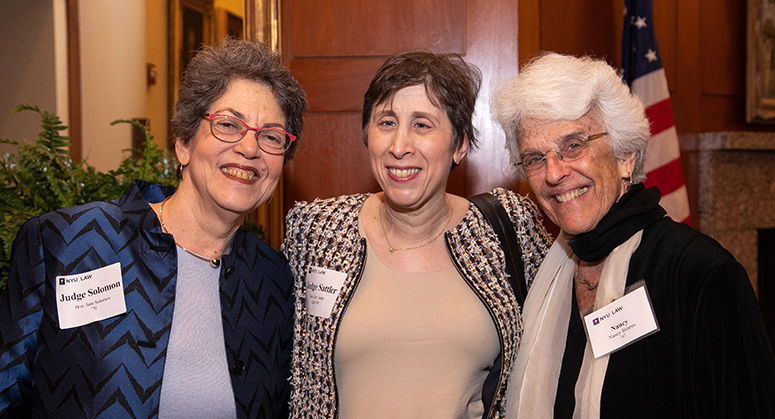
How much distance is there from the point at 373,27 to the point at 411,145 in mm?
1509

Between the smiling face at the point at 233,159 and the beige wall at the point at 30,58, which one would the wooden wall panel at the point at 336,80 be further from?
the beige wall at the point at 30,58

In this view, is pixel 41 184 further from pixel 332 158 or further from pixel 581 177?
pixel 581 177

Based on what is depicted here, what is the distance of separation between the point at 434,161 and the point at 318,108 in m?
1.49

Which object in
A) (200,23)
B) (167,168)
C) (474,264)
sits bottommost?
(474,264)

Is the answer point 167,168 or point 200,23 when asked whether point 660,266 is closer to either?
point 167,168

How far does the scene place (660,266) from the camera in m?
1.44

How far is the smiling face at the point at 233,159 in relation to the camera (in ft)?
5.38

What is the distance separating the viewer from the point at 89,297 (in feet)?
4.86

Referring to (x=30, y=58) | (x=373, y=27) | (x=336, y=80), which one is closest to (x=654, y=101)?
(x=373, y=27)

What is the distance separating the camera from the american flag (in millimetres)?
3729

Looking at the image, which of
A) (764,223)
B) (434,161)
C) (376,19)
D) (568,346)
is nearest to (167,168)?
(376,19)

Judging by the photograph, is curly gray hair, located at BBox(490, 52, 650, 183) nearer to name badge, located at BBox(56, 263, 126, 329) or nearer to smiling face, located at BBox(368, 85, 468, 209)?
smiling face, located at BBox(368, 85, 468, 209)

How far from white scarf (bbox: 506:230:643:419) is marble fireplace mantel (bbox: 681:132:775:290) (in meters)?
3.28

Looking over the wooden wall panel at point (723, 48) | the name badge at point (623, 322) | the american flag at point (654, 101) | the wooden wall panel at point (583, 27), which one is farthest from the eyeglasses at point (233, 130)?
the wooden wall panel at point (723, 48)
